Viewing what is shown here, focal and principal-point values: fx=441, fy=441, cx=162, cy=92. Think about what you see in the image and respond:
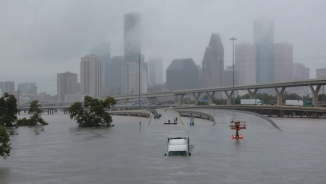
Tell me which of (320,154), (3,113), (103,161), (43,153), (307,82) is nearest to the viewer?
(103,161)

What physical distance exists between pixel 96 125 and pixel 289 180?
64.1m

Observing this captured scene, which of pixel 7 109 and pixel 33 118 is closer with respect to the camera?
pixel 7 109

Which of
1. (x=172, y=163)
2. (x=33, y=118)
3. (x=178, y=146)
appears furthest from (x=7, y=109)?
(x=172, y=163)

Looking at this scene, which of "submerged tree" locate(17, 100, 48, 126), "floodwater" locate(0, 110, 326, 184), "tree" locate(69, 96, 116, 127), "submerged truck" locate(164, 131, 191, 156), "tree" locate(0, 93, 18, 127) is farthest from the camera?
"submerged tree" locate(17, 100, 48, 126)

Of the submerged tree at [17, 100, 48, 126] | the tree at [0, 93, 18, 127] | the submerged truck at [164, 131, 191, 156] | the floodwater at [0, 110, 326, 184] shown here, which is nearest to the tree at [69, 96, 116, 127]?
the tree at [0, 93, 18, 127]

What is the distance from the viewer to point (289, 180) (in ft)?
82.1

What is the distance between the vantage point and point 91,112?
8544cm

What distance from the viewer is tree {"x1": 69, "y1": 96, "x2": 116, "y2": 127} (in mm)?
85125

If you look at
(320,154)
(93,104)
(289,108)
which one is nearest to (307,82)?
(289,108)

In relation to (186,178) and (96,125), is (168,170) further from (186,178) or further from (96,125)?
(96,125)

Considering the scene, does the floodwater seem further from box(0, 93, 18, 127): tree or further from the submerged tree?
the submerged tree

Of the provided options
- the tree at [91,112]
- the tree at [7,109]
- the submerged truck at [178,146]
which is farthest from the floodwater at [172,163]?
the tree at [91,112]

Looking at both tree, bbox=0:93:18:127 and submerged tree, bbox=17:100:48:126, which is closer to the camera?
tree, bbox=0:93:18:127

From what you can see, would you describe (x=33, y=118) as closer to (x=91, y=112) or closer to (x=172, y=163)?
(x=91, y=112)
